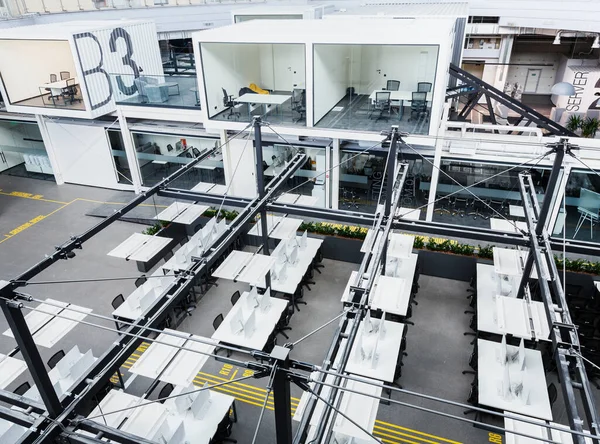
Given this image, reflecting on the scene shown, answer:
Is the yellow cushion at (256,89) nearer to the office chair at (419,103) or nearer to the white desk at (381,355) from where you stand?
the office chair at (419,103)

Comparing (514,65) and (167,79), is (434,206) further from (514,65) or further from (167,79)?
(514,65)

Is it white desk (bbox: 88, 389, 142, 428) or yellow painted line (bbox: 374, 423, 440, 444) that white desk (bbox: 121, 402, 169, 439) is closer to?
white desk (bbox: 88, 389, 142, 428)

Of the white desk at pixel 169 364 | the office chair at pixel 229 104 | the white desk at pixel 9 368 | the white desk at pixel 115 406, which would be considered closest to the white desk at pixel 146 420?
the white desk at pixel 115 406

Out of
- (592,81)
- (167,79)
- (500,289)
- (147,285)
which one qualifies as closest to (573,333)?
(500,289)

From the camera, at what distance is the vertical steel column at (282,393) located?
397cm

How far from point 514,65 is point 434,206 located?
64.7ft

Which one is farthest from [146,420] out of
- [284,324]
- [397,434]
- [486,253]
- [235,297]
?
[486,253]

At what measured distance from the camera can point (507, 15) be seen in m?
25.5

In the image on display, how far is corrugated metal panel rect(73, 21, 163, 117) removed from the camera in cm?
1507

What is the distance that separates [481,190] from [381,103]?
4.15 meters

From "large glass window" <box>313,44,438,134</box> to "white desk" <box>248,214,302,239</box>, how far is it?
10.3ft

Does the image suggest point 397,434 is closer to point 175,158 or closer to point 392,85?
point 392,85

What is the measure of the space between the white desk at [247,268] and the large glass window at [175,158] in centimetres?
611

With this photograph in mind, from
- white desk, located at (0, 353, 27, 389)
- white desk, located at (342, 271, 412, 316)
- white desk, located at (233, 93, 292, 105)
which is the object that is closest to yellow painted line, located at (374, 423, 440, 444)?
white desk, located at (342, 271, 412, 316)
